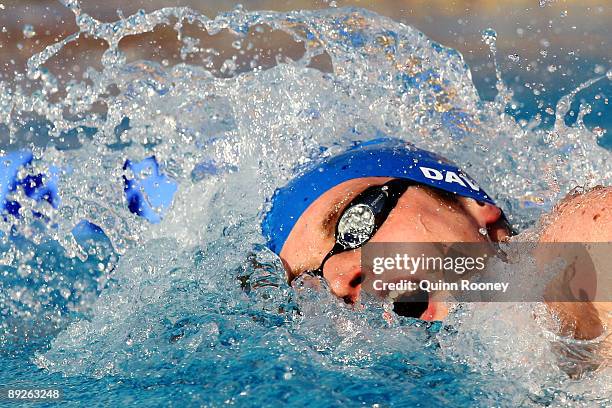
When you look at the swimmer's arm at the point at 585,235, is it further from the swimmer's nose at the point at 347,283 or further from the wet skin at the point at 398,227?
the swimmer's nose at the point at 347,283

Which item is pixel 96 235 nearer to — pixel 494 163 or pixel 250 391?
pixel 494 163

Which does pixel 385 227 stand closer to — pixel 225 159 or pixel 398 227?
pixel 398 227

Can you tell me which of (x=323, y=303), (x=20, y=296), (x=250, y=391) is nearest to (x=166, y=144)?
(x=20, y=296)

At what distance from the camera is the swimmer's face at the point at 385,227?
178 centimetres

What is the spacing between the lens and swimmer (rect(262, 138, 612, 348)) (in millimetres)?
1778

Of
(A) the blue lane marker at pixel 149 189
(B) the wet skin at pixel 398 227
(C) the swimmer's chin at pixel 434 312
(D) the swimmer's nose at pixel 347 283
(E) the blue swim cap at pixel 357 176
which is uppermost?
(A) the blue lane marker at pixel 149 189

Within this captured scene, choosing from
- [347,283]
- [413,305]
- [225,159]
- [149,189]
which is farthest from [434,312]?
[149,189]

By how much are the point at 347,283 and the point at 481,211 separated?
0.41 metres

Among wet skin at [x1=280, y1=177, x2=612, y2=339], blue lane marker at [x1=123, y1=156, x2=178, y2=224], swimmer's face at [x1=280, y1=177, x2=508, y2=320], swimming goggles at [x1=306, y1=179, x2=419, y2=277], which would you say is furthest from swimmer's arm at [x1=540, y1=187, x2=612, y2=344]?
blue lane marker at [x1=123, y1=156, x2=178, y2=224]

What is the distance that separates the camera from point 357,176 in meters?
1.93

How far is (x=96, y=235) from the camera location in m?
3.38

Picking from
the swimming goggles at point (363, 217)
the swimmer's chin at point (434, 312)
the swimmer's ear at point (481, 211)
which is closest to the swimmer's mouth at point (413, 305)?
the swimmer's chin at point (434, 312)

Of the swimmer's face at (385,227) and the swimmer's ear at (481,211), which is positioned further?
the swimmer's ear at (481,211)
